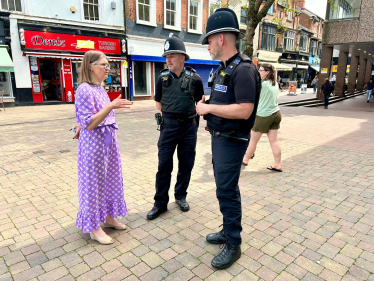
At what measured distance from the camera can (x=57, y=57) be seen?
1511 cm

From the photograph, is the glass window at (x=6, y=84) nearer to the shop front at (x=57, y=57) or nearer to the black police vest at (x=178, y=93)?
the shop front at (x=57, y=57)

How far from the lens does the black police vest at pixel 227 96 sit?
2389 mm

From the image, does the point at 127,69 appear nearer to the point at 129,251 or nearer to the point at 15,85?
the point at 15,85

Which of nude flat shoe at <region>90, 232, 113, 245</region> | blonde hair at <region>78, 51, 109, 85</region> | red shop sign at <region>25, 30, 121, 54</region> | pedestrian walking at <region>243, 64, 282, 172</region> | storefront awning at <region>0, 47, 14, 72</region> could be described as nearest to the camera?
blonde hair at <region>78, 51, 109, 85</region>

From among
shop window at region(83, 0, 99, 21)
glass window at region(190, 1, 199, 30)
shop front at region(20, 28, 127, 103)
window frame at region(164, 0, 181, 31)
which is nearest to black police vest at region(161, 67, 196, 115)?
shop front at region(20, 28, 127, 103)

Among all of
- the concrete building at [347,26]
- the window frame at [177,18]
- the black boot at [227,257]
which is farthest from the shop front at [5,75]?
the concrete building at [347,26]

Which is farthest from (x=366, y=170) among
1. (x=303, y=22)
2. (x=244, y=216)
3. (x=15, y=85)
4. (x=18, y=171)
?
(x=303, y=22)

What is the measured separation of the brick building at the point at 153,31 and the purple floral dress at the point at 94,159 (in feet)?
54.1

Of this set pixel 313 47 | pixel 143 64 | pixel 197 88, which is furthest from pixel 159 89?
pixel 313 47

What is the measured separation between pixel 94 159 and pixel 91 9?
54.1 ft

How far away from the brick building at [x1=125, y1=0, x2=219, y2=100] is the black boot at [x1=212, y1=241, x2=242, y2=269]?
1735 cm

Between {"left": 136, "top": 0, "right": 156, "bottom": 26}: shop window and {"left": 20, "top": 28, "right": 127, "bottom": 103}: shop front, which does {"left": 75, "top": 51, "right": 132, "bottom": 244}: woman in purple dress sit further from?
{"left": 136, "top": 0, "right": 156, "bottom": 26}: shop window

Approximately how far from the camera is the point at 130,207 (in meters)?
3.75

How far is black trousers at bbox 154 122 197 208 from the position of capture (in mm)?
3398
